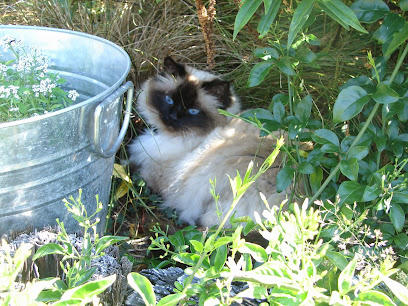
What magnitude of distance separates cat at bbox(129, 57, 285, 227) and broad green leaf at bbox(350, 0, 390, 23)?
793 mm

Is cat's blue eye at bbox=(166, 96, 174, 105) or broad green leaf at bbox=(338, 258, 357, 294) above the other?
broad green leaf at bbox=(338, 258, 357, 294)

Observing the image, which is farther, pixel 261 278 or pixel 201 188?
pixel 201 188

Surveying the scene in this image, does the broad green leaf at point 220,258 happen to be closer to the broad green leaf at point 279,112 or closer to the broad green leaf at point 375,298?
the broad green leaf at point 375,298

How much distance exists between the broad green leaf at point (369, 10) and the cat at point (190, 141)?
0.79 m

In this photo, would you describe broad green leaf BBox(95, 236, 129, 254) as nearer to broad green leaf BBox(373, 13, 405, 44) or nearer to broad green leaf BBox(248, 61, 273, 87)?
broad green leaf BBox(248, 61, 273, 87)

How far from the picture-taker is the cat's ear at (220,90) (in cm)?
242

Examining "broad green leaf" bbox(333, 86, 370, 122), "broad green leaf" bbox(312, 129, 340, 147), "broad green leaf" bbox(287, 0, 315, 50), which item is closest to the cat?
"broad green leaf" bbox(312, 129, 340, 147)

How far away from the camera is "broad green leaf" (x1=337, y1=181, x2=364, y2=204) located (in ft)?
4.95

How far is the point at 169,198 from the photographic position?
96.1 inches

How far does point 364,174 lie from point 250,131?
781mm

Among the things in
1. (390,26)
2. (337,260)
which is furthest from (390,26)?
(337,260)

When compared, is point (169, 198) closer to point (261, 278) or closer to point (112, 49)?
point (112, 49)

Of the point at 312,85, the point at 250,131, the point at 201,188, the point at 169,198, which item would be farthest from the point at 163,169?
the point at 312,85

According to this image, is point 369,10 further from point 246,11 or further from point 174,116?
point 174,116
